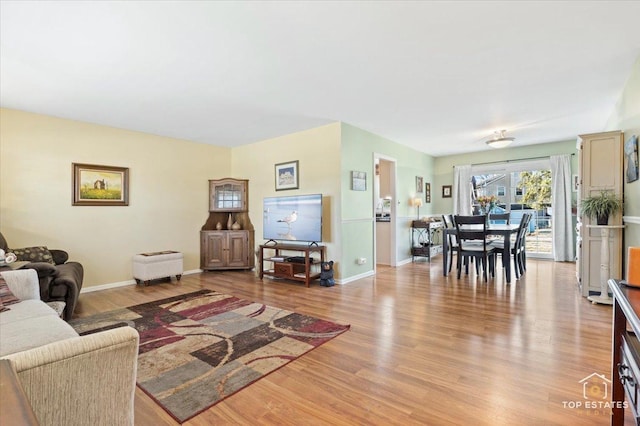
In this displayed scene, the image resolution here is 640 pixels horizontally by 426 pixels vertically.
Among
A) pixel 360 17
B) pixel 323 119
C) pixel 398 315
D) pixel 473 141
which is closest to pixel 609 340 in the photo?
pixel 398 315

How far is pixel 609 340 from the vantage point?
247cm

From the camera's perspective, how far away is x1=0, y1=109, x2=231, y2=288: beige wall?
3.96m

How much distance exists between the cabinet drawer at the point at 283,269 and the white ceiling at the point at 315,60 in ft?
7.14

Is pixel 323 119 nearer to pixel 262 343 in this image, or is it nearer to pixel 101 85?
pixel 101 85

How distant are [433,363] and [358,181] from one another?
326cm

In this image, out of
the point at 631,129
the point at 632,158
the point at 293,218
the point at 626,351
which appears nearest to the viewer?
the point at 626,351

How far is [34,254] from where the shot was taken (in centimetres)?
370

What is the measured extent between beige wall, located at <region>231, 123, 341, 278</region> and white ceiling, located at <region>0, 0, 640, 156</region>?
0.54 meters

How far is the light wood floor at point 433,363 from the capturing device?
5.41 ft

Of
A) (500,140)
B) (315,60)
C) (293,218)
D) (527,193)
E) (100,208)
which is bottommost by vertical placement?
(293,218)

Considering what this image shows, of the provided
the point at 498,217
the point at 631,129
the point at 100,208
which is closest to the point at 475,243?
the point at 498,217

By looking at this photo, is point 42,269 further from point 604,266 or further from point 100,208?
point 604,266

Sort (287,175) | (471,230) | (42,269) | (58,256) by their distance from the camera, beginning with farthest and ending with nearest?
(287,175) < (471,230) < (58,256) < (42,269)

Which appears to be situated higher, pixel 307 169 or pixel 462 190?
pixel 307 169
